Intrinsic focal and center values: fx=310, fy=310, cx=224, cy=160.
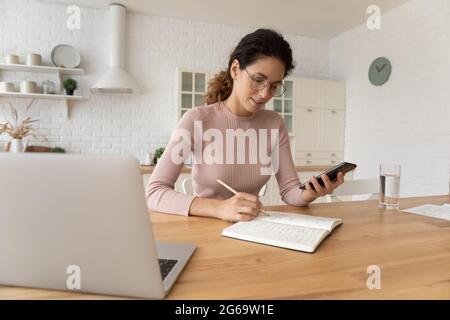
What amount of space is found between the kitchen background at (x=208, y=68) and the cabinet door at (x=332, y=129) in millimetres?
91

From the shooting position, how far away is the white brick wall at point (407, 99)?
2.74 metres

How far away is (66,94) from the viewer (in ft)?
10.2

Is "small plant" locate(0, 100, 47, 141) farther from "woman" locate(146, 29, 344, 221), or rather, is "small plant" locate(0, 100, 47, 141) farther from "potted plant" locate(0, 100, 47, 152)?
"woman" locate(146, 29, 344, 221)

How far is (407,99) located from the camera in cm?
306

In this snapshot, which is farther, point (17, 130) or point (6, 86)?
point (17, 130)

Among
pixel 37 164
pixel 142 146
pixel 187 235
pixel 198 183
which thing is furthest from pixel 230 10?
pixel 37 164

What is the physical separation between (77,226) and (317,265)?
442mm

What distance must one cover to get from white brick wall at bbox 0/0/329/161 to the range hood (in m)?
0.15

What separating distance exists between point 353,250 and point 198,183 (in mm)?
781
